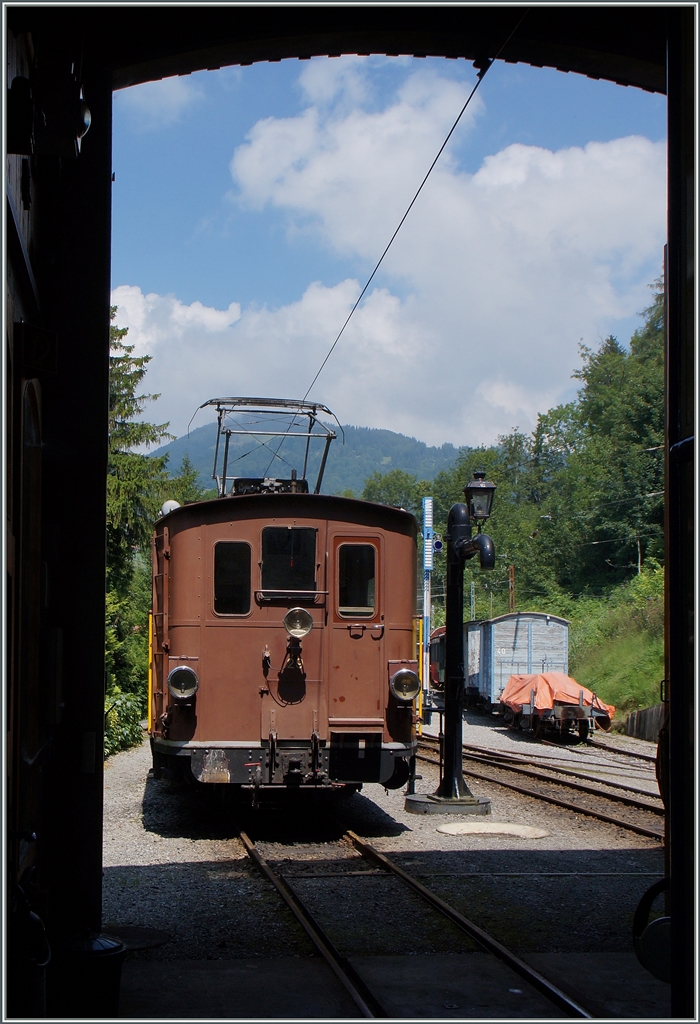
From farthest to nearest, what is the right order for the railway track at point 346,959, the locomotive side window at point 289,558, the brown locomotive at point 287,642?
1. the locomotive side window at point 289,558
2. the brown locomotive at point 287,642
3. the railway track at point 346,959

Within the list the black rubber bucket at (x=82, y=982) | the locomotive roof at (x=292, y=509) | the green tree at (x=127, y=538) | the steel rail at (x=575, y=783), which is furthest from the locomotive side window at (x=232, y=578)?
the green tree at (x=127, y=538)

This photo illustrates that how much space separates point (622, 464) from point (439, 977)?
46623 millimetres

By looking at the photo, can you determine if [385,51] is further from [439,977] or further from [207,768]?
[207,768]

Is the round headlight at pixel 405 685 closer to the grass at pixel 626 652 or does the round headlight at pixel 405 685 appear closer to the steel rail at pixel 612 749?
the steel rail at pixel 612 749

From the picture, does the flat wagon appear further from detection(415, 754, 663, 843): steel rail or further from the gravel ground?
the gravel ground

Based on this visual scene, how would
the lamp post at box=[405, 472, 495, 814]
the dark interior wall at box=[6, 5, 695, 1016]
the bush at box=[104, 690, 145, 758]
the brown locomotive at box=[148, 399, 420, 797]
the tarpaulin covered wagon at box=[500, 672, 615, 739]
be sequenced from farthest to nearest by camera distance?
the tarpaulin covered wagon at box=[500, 672, 615, 739], the bush at box=[104, 690, 145, 758], the lamp post at box=[405, 472, 495, 814], the brown locomotive at box=[148, 399, 420, 797], the dark interior wall at box=[6, 5, 695, 1016]

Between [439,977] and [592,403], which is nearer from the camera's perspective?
[439,977]

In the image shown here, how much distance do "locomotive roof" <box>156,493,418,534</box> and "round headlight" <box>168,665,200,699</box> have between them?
144cm

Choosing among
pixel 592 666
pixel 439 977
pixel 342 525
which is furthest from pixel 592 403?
pixel 439 977

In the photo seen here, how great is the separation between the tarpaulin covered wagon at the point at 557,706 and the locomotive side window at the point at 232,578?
12.1 meters

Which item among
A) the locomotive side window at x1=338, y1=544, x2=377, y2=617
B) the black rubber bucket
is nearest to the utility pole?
the locomotive side window at x1=338, y1=544, x2=377, y2=617

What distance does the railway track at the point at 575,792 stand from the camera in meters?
10.4

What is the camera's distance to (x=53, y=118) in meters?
3.91

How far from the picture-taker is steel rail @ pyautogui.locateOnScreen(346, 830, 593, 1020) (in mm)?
4861
